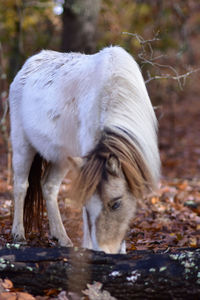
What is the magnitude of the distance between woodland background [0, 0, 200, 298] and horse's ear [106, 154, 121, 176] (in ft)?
3.29

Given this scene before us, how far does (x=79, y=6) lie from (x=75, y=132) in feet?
19.4

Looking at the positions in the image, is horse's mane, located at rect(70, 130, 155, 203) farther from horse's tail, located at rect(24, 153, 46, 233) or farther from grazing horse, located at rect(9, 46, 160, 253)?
horse's tail, located at rect(24, 153, 46, 233)

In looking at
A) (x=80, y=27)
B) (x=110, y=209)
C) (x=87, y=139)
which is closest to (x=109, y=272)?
(x=110, y=209)

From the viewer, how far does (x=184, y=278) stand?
278cm

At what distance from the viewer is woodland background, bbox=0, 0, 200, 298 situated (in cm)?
517

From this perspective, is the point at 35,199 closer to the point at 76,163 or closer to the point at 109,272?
the point at 76,163

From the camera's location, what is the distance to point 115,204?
340cm

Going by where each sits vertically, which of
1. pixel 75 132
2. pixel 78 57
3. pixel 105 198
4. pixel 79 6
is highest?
pixel 79 6

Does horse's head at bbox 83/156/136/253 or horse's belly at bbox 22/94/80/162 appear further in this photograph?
horse's belly at bbox 22/94/80/162

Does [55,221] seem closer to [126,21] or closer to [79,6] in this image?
[79,6]

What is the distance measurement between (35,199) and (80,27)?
5.44 metres

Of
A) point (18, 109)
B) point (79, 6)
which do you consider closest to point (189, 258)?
point (18, 109)

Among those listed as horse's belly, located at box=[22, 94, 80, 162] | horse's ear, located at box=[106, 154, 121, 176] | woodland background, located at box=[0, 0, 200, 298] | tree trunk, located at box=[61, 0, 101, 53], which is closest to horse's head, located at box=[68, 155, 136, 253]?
horse's ear, located at box=[106, 154, 121, 176]

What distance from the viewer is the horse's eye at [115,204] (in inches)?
133
